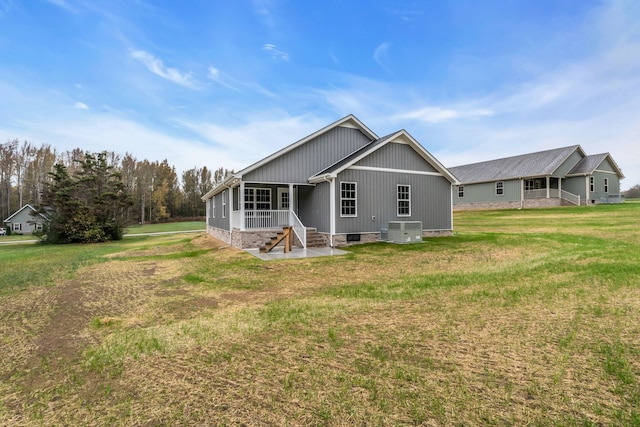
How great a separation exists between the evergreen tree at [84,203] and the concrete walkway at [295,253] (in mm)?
17357

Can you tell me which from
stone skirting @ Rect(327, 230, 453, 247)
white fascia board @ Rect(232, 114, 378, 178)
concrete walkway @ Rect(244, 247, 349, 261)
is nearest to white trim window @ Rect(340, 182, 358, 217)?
stone skirting @ Rect(327, 230, 453, 247)

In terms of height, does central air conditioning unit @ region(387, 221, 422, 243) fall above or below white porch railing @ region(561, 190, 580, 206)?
below

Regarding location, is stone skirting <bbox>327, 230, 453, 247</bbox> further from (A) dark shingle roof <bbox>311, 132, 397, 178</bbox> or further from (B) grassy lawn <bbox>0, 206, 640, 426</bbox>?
(B) grassy lawn <bbox>0, 206, 640, 426</bbox>

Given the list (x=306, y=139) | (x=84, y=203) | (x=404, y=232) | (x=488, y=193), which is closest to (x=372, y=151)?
(x=306, y=139)

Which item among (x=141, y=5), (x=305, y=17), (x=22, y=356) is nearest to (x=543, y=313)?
(x=22, y=356)

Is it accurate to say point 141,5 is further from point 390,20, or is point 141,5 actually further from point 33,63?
point 390,20

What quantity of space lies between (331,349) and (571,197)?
34.3 meters

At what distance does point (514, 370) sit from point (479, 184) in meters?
34.8

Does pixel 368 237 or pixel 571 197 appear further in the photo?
pixel 571 197

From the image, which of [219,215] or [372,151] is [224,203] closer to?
[219,215]

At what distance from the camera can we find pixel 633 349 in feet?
11.6

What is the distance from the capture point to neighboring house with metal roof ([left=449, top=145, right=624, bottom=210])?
28578 millimetres

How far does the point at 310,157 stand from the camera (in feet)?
50.1

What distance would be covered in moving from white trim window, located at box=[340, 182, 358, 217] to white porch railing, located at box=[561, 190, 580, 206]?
2589 cm
